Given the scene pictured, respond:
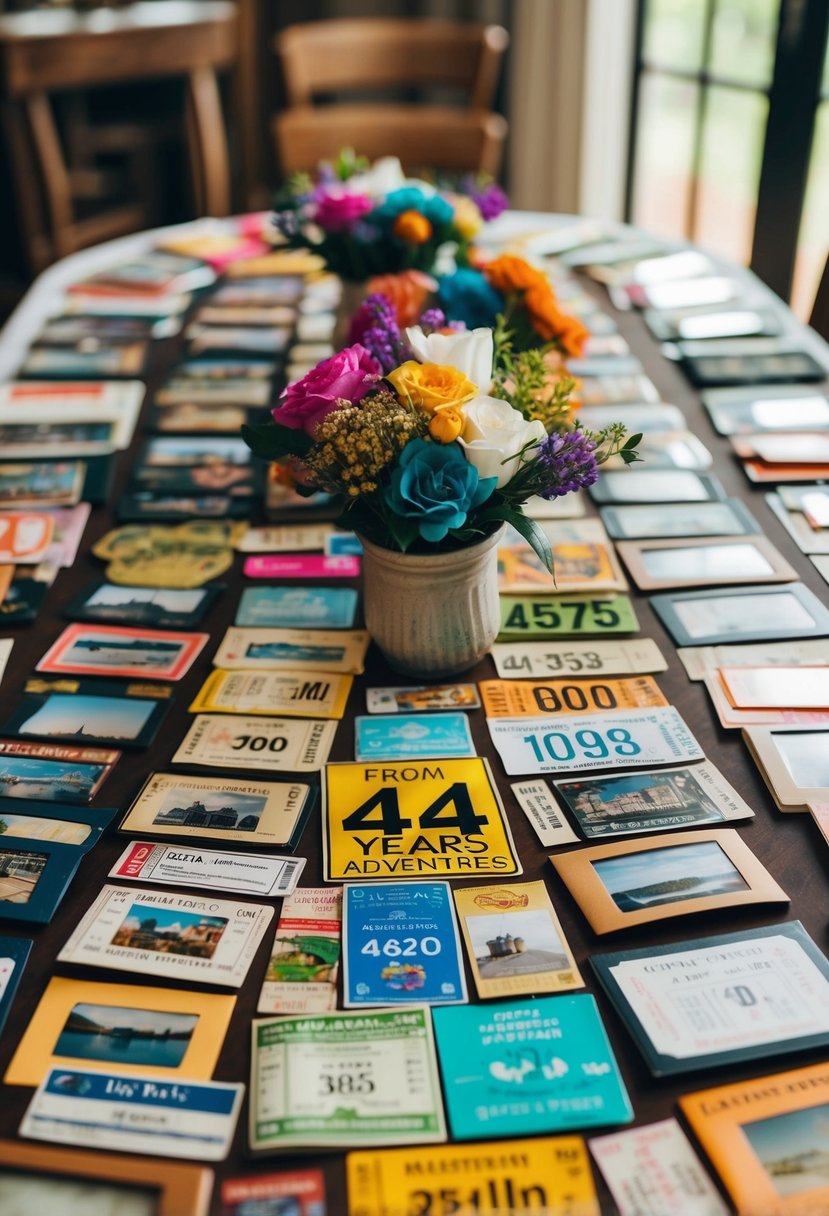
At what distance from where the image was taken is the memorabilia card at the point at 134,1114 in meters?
0.69

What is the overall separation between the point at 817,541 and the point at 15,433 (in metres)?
1.10

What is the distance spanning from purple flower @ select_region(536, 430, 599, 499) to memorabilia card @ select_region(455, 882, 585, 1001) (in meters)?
0.35

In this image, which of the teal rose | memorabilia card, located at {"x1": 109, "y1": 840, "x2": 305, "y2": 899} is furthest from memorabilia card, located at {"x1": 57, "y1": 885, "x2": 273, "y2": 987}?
the teal rose

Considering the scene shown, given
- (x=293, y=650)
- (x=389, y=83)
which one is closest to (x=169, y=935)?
(x=293, y=650)

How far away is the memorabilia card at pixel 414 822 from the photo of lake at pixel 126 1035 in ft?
0.56

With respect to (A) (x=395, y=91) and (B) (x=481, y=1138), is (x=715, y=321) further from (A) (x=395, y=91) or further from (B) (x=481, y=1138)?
(A) (x=395, y=91)

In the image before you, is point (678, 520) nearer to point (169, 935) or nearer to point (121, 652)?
point (121, 652)

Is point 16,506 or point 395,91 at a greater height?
point 395,91

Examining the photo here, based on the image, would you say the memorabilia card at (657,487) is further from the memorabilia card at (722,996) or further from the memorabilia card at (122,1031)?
the memorabilia card at (122,1031)

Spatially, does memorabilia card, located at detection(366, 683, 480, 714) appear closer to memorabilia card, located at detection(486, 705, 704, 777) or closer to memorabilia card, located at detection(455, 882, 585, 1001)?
memorabilia card, located at detection(486, 705, 704, 777)

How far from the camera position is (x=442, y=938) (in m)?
0.83

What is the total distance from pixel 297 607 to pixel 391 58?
2.06 meters

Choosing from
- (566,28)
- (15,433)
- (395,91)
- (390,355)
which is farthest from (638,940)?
(395,91)

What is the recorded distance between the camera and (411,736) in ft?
3.41
